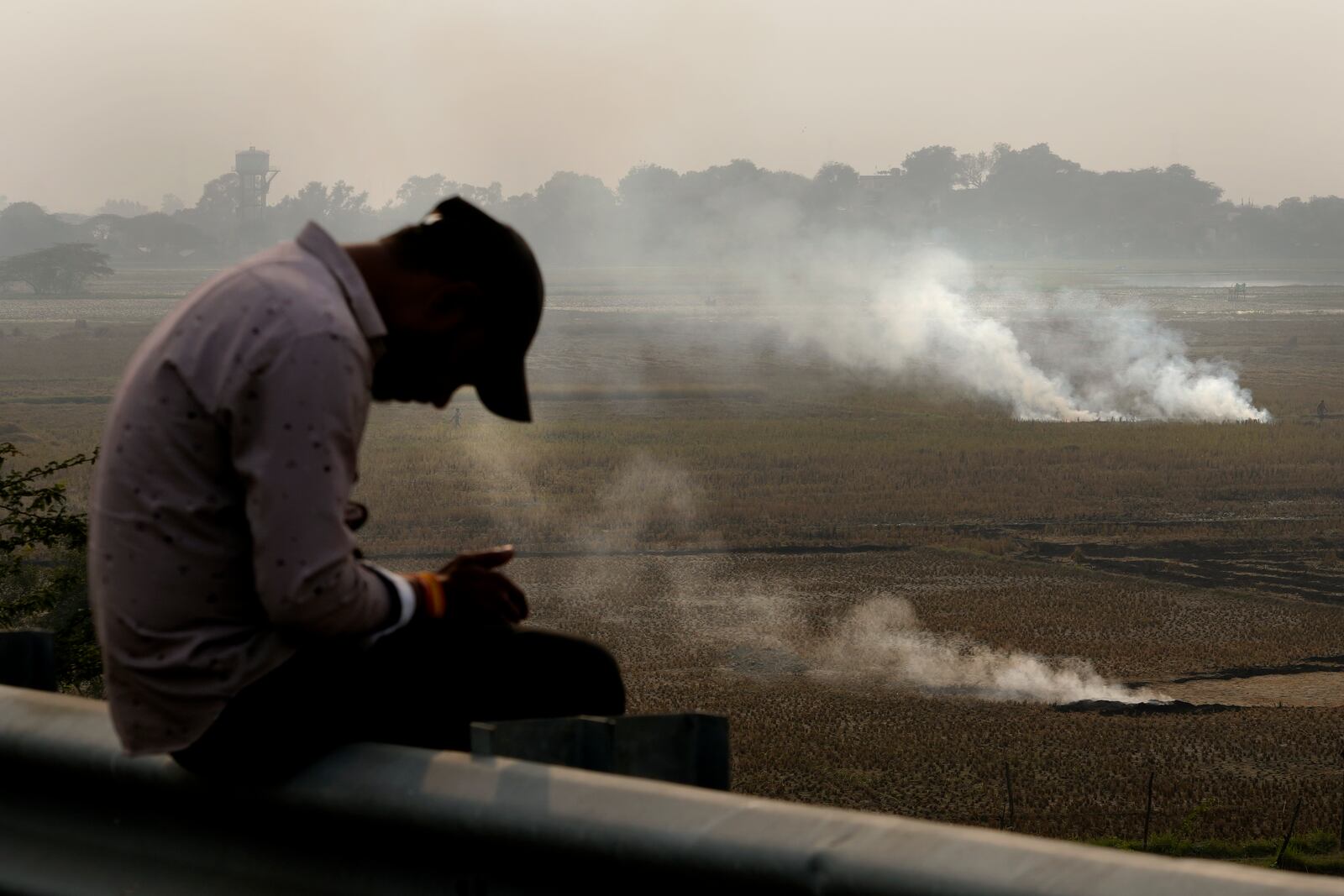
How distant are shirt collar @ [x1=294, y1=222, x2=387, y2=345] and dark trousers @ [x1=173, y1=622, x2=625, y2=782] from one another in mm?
598

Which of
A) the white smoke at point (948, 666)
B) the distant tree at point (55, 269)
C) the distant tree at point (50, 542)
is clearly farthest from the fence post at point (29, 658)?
the distant tree at point (55, 269)

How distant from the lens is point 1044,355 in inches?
5281

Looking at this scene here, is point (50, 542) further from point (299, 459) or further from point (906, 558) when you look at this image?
point (906, 558)

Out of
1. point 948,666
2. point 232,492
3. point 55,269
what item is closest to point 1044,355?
point 948,666

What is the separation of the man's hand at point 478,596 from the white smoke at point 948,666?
1574 inches

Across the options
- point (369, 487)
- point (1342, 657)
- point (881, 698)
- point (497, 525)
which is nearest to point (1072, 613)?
point (1342, 657)

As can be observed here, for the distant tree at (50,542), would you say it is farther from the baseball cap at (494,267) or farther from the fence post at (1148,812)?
the fence post at (1148,812)

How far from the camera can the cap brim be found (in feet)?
11.1

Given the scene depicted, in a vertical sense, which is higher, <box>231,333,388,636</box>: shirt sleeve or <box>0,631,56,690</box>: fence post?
<box>231,333,388,636</box>: shirt sleeve

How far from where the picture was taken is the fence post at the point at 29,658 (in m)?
3.66

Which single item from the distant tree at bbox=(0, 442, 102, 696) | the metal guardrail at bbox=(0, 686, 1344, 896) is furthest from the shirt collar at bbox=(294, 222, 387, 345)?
the distant tree at bbox=(0, 442, 102, 696)

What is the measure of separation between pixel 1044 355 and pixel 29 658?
134291mm

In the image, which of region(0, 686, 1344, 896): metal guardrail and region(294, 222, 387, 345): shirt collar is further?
region(294, 222, 387, 345): shirt collar

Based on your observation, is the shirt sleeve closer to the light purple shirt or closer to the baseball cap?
the light purple shirt
